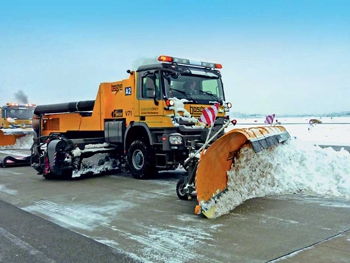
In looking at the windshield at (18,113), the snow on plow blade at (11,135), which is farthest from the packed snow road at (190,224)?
the windshield at (18,113)

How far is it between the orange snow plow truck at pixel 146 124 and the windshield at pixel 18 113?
41.1 feet

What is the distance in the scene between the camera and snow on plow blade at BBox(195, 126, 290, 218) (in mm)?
5520

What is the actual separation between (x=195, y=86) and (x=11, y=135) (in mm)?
14739

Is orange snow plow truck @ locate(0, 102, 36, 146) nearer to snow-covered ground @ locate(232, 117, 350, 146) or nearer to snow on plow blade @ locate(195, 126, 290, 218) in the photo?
snow-covered ground @ locate(232, 117, 350, 146)

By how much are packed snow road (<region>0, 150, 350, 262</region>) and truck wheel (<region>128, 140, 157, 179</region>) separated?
3.39 ft

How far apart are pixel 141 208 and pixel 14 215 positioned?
2.06 meters

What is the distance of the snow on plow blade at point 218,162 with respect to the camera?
552 cm

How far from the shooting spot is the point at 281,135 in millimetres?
6809

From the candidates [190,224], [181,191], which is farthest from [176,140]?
[190,224]

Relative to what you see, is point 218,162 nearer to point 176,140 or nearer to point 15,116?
point 176,140

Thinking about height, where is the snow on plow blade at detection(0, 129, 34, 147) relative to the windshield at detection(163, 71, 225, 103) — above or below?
below

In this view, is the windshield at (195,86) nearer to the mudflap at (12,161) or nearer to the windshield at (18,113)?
the mudflap at (12,161)

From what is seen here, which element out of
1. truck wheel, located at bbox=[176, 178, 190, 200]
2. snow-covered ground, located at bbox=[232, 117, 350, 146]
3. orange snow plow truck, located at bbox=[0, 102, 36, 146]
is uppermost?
orange snow plow truck, located at bbox=[0, 102, 36, 146]

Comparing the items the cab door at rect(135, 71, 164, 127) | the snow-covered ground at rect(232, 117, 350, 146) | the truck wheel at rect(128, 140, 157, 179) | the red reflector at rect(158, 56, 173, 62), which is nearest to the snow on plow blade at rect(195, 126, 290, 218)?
the cab door at rect(135, 71, 164, 127)
